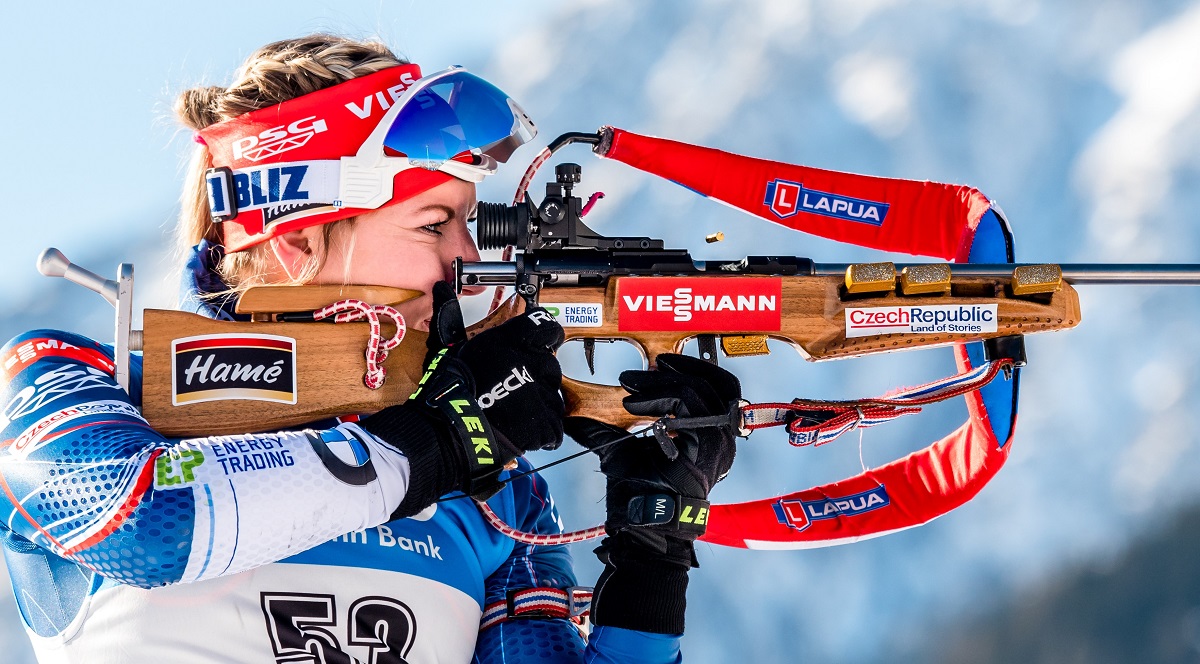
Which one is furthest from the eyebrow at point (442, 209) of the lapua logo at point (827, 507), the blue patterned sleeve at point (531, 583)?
the lapua logo at point (827, 507)

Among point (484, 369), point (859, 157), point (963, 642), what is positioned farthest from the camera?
point (859, 157)

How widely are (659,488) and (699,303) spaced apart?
0.34 meters

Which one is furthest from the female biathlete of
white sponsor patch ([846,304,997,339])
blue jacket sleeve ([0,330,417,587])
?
white sponsor patch ([846,304,997,339])

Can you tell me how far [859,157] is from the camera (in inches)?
157

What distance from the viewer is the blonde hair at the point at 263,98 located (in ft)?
6.55

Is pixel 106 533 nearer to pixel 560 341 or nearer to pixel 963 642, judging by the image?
pixel 560 341

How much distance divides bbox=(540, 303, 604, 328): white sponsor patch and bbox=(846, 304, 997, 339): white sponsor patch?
447 mm

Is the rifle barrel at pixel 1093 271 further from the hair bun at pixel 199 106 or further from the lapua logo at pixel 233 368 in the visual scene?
the hair bun at pixel 199 106

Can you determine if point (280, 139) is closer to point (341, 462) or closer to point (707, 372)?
point (341, 462)

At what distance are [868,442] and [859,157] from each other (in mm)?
1046

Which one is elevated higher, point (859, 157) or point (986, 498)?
point (859, 157)

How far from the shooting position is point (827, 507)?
2271 millimetres

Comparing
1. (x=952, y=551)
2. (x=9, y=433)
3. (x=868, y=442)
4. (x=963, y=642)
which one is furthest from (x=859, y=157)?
(x=9, y=433)

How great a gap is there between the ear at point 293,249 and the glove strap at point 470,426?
395 millimetres
